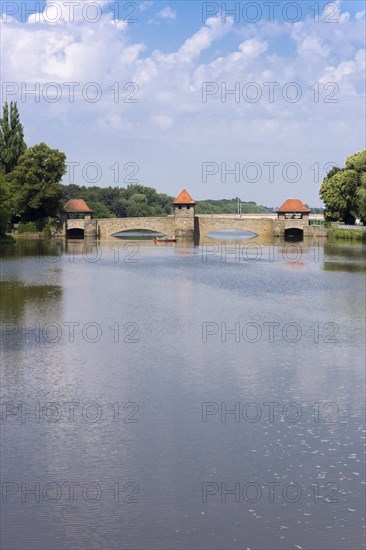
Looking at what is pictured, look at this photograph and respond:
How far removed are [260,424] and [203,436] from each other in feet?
4.83

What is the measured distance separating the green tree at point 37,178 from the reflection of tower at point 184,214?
17560 millimetres

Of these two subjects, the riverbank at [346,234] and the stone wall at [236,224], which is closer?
the riverbank at [346,234]

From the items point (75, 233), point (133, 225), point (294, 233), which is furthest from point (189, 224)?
point (294, 233)

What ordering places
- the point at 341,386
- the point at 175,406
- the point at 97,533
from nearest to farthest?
the point at 97,533, the point at 175,406, the point at 341,386

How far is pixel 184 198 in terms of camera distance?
338 ft

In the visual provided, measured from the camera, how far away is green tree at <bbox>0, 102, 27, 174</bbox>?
90.4m

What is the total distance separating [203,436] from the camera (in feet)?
51.3

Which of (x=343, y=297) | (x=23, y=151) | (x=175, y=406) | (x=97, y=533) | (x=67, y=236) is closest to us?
(x=97, y=533)

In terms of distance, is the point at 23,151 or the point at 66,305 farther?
the point at 23,151

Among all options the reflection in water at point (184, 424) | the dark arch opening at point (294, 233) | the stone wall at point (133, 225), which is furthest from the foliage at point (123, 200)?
the reflection in water at point (184, 424)

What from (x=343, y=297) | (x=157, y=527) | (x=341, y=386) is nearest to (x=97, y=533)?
(x=157, y=527)

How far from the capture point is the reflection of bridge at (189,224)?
→ 10156 cm

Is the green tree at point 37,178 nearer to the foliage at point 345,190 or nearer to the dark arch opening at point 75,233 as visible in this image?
the dark arch opening at point 75,233

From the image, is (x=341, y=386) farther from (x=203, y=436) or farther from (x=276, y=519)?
(x=276, y=519)
